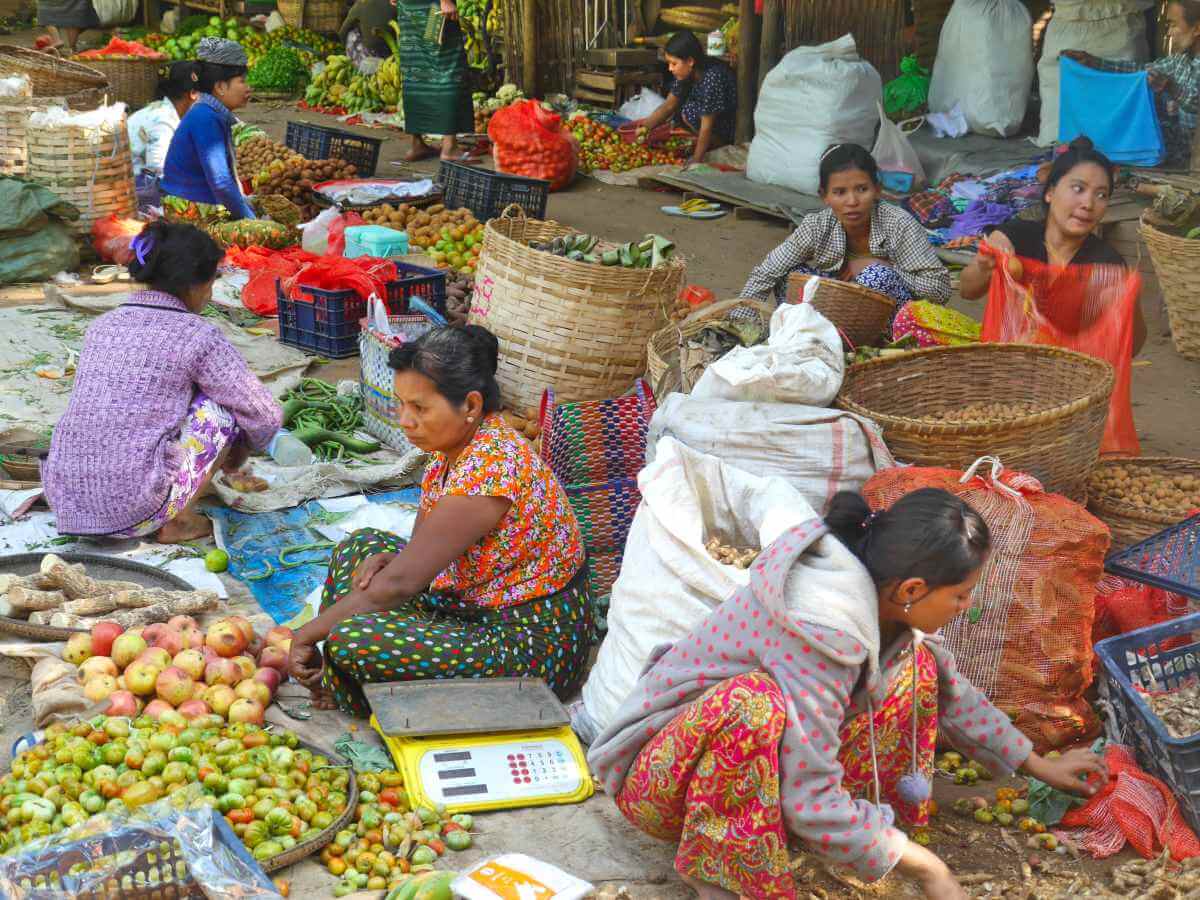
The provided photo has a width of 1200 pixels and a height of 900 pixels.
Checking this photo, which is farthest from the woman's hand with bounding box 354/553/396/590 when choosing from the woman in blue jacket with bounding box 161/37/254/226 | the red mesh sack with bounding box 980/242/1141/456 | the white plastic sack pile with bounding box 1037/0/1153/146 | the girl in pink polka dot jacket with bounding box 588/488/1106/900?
the white plastic sack pile with bounding box 1037/0/1153/146

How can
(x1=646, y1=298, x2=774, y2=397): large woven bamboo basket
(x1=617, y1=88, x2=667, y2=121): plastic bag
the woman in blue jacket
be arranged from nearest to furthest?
(x1=646, y1=298, x2=774, y2=397): large woven bamboo basket → the woman in blue jacket → (x1=617, y1=88, x2=667, y2=121): plastic bag

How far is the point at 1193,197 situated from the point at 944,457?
321 centimetres

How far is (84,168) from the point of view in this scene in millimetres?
6781

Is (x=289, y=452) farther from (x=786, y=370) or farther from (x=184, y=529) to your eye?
(x=786, y=370)

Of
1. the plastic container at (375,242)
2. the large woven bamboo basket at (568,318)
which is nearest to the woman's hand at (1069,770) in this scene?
the large woven bamboo basket at (568,318)

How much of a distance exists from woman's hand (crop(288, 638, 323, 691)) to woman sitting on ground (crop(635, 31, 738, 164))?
262 inches

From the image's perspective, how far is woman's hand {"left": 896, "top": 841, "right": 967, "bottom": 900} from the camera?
228 cm

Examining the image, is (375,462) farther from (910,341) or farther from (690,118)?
(690,118)

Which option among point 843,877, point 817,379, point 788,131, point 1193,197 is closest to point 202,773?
point 843,877

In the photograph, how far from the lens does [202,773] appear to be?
2662 millimetres

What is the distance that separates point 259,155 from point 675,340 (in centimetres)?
518

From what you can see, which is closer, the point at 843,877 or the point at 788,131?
the point at 843,877

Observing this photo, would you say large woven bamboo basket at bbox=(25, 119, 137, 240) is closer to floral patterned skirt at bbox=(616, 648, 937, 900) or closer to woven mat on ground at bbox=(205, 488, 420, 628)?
woven mat on ground at bbox=(205, 488, 420, 628)

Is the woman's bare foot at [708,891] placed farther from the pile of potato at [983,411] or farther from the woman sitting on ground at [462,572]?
the pile of potato at [983,411]
